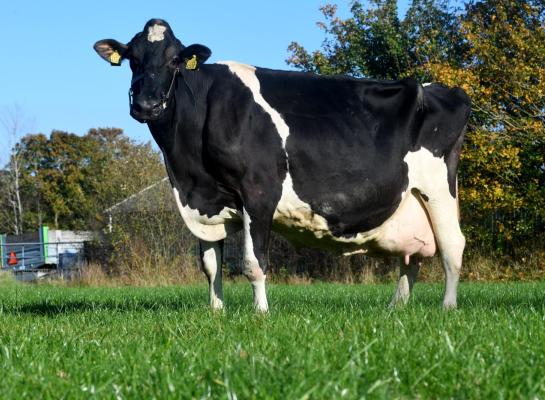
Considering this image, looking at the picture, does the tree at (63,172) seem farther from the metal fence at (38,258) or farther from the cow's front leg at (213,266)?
the cow's front leg at (213,266)

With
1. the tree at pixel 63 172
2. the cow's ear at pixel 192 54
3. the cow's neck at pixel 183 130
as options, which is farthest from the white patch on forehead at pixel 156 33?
the tree at pixel 63 172

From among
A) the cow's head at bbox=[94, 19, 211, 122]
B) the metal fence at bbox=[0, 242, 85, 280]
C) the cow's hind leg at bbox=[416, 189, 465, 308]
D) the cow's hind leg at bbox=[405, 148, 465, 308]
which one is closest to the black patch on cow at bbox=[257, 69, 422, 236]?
the cow's hind leg at bbox=[405, 148, 465, 308]

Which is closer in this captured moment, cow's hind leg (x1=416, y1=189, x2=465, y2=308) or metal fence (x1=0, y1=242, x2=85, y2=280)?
cow's hind leg (x1=416, y1=189, x2=465, y2=308)

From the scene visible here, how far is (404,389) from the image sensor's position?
113 inches

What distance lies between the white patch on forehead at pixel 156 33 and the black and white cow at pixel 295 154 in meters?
0.01

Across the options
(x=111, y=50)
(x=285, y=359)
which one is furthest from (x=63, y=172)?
(x=285, y=359)

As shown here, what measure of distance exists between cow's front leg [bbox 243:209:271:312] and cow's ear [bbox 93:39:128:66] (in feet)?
6.79

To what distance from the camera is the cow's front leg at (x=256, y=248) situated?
689cm

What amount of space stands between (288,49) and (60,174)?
3613 cm

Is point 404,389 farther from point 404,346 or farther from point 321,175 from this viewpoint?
point 321,175

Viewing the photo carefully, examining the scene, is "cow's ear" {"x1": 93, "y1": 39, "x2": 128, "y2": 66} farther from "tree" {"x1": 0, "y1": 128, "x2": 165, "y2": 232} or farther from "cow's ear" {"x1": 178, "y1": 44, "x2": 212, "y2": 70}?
"tree" {"x1": 0, "y1": 128, "x2": 165, "y2": 232}

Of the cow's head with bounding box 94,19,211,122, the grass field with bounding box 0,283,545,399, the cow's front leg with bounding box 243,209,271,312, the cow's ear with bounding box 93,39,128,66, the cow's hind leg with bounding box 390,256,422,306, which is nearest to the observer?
the grass field with bounding box 0,283,545,399

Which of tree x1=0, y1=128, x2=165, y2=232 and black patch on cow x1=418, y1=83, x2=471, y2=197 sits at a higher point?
tree x1=0, y1=128, x2=165, y2=232

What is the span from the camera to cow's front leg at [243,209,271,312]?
22.6 feet
